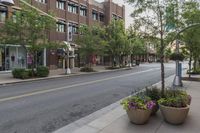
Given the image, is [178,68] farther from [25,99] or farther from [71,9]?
[71,9]

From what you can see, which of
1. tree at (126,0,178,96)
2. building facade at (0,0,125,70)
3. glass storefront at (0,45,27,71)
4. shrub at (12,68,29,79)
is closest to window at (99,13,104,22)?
building facade at (0,0,125,70)

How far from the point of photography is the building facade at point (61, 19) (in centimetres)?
3161

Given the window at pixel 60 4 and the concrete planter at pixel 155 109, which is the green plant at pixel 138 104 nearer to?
the concrete planter at pixel 155 109

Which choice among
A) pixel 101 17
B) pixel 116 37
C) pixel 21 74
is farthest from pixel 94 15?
pixel 21 74

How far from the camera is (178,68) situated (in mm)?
18828

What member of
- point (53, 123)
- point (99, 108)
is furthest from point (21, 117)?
point (99, 108)

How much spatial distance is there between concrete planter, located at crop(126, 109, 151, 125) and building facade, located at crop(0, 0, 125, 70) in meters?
23.1

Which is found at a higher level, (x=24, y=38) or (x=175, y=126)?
(x=24, y=38)

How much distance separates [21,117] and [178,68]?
12.7 m

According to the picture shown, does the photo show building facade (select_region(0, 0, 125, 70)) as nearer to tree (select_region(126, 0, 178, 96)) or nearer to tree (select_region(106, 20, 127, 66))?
tree (select_region(106, 20, 127, 66))

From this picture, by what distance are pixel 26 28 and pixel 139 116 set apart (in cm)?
1950

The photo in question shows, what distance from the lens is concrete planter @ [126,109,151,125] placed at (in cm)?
722

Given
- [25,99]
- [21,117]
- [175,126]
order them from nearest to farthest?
[175,126], [21,117], [25,99]

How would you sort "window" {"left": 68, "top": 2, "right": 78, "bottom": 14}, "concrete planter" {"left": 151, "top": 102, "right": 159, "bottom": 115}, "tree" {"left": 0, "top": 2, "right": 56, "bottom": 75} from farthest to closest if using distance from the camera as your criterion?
"window" {"left": 68, "top": 2, "right": 78, "bottom": 14} → "tree" {"left": 0, "top": 2, "right": 56, "bottom": 75} → "concrete planter" {"left": 151, "top": 102, "right": 159, "bottom": 115}
